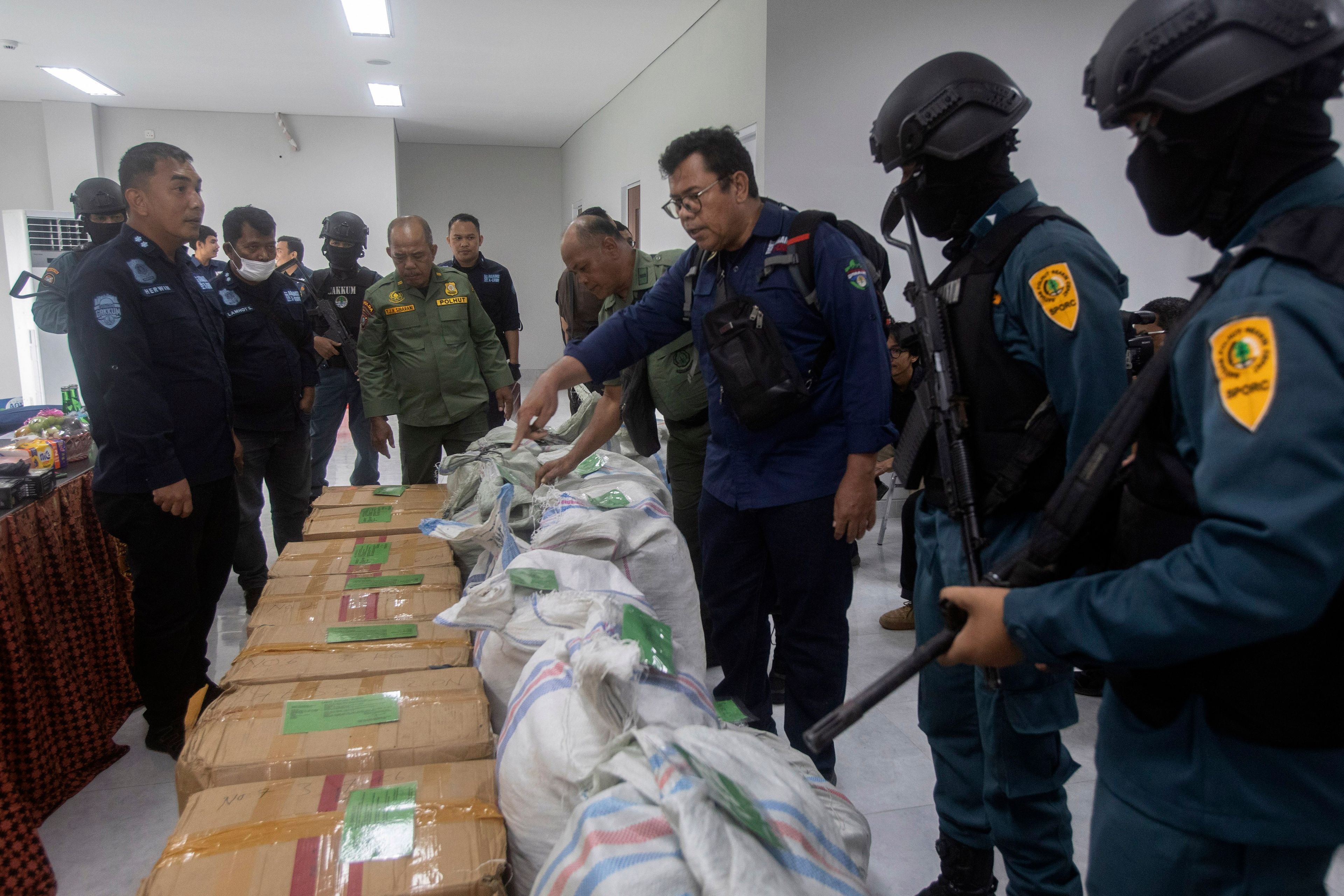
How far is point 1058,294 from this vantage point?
3.69 feet

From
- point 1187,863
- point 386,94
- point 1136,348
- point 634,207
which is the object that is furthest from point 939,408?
point 386,94

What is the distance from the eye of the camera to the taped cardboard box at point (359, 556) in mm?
1916

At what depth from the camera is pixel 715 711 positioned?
52.2 inches

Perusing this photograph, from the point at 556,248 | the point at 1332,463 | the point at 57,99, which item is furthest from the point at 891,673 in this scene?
the point at 556,248

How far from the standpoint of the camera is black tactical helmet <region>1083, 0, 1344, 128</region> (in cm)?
68

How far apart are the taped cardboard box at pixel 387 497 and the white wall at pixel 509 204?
819 centimetres

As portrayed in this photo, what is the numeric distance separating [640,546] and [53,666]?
4.67ft

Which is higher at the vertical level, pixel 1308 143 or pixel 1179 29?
pixel 1179 29

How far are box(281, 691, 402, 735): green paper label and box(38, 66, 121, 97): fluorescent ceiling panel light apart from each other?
7.85 meters

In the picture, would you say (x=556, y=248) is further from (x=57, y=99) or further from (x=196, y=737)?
(x=196, y=737)

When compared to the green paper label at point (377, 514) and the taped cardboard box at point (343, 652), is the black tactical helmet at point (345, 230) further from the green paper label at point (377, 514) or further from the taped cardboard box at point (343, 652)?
the taped cardboard box at point (343, 652)

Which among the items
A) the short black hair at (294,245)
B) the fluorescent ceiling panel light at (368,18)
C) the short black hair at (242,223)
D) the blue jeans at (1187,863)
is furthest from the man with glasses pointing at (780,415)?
the fluorescent ceiling panel light at (368,18)

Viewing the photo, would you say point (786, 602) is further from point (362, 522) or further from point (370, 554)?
point (362, 522)

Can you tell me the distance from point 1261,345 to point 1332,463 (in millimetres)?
99
